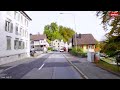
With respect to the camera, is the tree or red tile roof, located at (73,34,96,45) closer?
the tree

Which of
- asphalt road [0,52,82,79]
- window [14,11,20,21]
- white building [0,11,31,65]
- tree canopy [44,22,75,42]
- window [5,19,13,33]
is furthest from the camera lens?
tree canopy [44,22,75,42]

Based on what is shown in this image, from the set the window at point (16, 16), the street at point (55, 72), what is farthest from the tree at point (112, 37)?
the window at point (16, 16)

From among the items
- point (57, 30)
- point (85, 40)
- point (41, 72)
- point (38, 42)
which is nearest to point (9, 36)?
point (41, 72)

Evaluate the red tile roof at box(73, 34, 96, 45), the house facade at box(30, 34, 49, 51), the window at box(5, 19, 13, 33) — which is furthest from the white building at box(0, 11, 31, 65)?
the house facade at box(30, 34, 49, 51)

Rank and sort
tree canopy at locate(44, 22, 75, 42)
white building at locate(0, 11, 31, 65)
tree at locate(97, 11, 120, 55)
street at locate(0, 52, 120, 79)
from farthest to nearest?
tree canopy at locate(44, 22, 75, 42), white building at locate(0, 11, 31, 65), tree at locate(97, 11, 120, 55), street at locate(0, 52, 120, 79)

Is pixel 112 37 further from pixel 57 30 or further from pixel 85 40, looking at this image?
pixel 85 40

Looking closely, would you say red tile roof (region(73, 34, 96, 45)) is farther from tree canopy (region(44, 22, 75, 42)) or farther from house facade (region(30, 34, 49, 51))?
house facade (region(30, 34, 49, 51))

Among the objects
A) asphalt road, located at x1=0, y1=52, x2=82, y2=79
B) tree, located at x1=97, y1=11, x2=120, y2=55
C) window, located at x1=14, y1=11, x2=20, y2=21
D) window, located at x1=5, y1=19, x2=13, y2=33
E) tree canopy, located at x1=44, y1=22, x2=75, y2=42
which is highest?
window, located at x1=14, y1=11, x2=20, y2=21

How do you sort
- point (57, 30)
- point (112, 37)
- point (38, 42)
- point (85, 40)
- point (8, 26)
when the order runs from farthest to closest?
point (38, 42)
point (85, 40)
point (57, 30)
point (8, 26)
point (112, 37)
